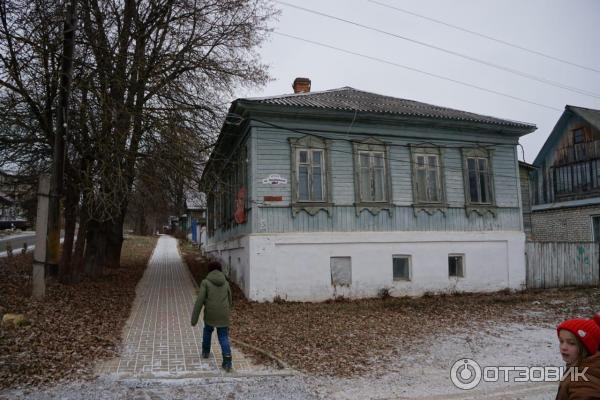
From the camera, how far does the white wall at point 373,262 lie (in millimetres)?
12523

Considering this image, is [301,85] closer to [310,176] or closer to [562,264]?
[310,176]

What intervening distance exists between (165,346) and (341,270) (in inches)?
253

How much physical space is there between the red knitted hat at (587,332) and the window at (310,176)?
408 inches

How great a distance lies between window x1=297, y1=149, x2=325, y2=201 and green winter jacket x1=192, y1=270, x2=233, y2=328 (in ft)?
20.3

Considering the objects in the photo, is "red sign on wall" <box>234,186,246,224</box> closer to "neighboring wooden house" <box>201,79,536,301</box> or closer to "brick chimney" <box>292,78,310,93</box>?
"neighboring wooden house" <box>201,79,536,301</box>

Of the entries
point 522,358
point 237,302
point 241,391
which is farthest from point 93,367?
point 522,358

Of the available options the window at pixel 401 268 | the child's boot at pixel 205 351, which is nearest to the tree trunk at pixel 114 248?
the window at pixel 401 268

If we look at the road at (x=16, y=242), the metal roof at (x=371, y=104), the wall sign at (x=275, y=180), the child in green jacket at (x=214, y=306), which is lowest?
the child in green jacket at (x=214, y=306)

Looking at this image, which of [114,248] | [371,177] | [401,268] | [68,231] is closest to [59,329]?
[68,231]

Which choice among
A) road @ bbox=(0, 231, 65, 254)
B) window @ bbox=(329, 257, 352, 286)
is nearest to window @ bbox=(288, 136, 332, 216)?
window @ bbox=(329, 257, 352, 286)

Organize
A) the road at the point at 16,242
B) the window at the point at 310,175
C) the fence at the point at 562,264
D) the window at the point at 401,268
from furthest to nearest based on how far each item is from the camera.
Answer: the road at the point at 16,242
the fence at the point at 562,264
the window at the point at 401,268
the window at the point at 310,175

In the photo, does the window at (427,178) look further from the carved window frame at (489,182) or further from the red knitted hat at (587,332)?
the red knitted hat at (587,332)

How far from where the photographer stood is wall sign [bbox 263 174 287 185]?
42.3ft

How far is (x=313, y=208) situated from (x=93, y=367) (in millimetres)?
7637
